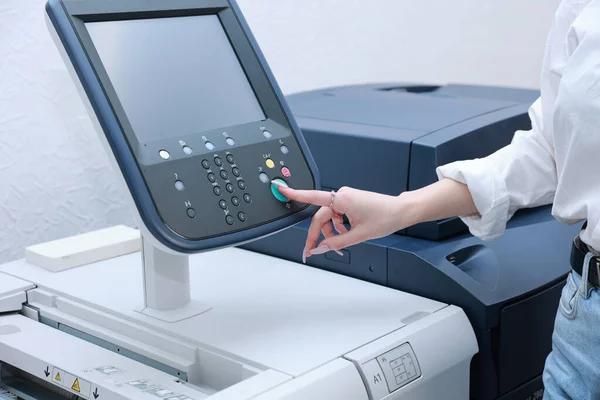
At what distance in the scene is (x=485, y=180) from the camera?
0.73 metres

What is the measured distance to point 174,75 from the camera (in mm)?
670

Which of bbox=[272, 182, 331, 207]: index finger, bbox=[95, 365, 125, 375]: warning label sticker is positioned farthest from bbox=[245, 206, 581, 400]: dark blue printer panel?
bbox=[95, 365, 125, 375]: warning label sticker

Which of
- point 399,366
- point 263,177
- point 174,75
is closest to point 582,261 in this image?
point 399,366

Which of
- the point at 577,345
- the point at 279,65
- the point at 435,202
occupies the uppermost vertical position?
the point at 279,65

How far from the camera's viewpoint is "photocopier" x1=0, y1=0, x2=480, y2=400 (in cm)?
61

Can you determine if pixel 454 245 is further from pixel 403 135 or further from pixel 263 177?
pixel 263 177

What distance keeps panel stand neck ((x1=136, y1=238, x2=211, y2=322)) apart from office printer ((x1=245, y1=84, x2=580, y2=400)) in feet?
0.54

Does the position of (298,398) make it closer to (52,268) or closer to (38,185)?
(52,268)

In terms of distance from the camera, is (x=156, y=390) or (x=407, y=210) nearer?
(x=156, y=390)

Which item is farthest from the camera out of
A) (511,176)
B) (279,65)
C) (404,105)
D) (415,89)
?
(279,65)

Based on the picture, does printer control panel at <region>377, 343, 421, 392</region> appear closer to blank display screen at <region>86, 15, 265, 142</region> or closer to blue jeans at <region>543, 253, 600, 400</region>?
blue jeans at <region>543, 253, 600, 400</region>

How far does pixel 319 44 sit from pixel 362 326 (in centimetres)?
→ 74

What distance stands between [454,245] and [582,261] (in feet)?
0.59

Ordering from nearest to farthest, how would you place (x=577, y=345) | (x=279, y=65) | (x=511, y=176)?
(x=577, y=345)
(x=511, y=176)
(x=279, y=65)
